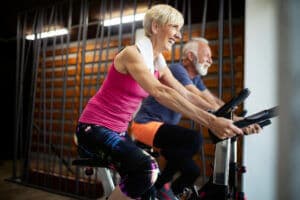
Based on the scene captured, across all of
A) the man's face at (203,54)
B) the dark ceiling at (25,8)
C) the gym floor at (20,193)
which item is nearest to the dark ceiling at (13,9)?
the dark ceiling at (25,8)

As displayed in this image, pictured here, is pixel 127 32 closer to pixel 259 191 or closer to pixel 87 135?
pixel 259 191

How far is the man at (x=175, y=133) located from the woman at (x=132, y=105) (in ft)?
0.57

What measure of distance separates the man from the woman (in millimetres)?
175

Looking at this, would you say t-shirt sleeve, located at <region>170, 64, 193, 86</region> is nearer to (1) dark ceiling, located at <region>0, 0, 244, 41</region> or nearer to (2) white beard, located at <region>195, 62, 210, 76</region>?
(2) white beard, located at <region>195, 62, 210, 76</region>

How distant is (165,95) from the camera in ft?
3.80

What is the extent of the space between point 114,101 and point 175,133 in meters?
0.34

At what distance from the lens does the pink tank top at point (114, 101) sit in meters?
1.37

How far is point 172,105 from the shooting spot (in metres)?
1.14

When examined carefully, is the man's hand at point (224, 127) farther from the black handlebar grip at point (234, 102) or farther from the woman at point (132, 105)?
the black handlebar grip at point (234, 102)

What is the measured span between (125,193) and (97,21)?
3.17 metres

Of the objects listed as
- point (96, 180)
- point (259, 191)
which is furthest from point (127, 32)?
point (259, 191)

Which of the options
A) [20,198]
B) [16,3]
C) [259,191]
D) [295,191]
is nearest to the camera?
[295,191]

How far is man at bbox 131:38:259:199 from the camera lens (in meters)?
1.47

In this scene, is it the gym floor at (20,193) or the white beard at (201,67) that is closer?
the white beard at (201,67)
